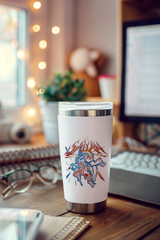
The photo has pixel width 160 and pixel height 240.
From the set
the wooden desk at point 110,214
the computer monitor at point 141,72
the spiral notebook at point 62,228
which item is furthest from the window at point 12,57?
the spiral notebook at point 62,228

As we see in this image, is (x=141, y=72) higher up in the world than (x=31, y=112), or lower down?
higher up

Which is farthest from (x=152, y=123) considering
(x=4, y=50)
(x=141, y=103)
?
(x=4, y=50)

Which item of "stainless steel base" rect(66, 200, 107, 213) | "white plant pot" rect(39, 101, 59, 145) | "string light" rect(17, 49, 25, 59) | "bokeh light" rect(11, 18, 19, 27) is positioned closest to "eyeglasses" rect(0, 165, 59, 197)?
"stainless steel base" rect(66, 200, 107, 213)

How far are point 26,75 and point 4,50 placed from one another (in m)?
0.18

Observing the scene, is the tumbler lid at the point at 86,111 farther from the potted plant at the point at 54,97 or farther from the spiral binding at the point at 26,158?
the potted plant at the point at 54,97

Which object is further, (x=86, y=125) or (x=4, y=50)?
(x=4, y=50)

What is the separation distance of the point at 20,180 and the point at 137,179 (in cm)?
22

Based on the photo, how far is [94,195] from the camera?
0.32 m

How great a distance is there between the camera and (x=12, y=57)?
142 centimetres

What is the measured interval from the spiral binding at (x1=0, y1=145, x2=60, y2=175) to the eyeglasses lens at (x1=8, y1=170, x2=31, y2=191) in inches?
0.5

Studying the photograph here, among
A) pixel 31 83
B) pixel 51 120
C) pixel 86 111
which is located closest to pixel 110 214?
pixel 86 111

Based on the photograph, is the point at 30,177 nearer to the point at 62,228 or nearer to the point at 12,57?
the point at 62,228

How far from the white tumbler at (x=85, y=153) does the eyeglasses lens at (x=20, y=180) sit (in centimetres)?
15

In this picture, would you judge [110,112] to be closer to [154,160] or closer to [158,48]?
[154,160]
